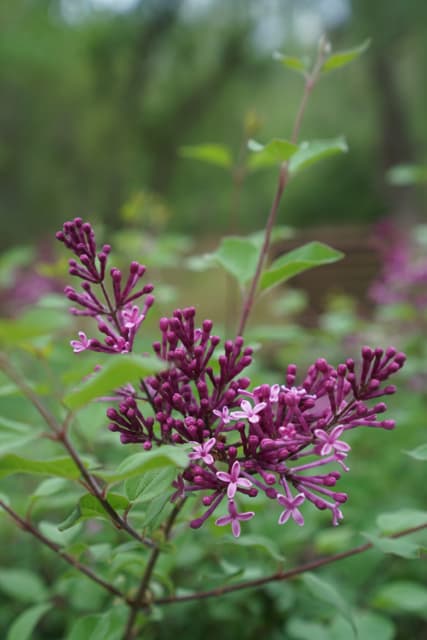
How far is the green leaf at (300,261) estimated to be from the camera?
833 mm

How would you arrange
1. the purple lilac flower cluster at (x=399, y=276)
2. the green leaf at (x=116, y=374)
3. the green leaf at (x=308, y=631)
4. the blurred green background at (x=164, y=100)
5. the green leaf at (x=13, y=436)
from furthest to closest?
the blurred green background at (x=164, y=100) < the purple lilac flower cluster at (x=399, y=276) < the green leaf at (x=308, y=631) < the green leaf at (x=13, y=436) < the green leaf at (x=116, y=374)

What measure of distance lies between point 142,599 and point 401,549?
345 mm

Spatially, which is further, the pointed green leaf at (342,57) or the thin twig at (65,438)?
the pointed green leaf at (342,57)

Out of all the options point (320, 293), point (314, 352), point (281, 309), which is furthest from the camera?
point (320, 293)

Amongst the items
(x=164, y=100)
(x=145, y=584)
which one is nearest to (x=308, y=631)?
(x=145, y=584)

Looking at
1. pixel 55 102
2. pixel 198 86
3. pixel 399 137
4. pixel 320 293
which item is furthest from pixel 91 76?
pixel 320 293

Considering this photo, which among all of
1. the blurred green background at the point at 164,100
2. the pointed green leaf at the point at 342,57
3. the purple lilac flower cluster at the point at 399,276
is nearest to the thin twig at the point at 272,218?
the pointed green leaf at the point at 342,57

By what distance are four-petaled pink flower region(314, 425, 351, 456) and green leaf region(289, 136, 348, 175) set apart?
45 centimetres

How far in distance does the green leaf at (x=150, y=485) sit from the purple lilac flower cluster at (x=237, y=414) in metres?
0.02

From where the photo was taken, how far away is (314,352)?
8.59 feet

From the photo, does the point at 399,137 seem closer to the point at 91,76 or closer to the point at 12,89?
the point at 91,76

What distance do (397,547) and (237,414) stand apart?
0.32m

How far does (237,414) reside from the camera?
622mm

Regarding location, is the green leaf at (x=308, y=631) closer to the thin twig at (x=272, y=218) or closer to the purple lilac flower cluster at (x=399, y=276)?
the thin twig at (x=272, y=218)
